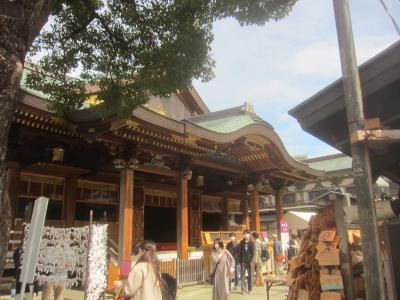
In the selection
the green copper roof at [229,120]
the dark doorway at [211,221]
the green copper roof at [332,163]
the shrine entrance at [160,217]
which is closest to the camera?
the green copper roof at [229,120]

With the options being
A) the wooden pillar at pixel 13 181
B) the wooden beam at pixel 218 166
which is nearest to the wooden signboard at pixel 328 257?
the wooden beam at pixel 218 166

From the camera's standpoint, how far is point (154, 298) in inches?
181

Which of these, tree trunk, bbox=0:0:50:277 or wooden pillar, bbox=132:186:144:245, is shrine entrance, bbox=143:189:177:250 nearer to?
wooden pillar, bbox=132:186:144:245

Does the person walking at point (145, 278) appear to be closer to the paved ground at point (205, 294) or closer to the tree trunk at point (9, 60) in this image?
the tree trunk at point (9, 60)

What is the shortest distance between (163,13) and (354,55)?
15.4ft

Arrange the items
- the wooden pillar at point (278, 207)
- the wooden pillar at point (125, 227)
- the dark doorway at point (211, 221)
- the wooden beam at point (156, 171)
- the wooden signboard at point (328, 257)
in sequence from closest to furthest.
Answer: the wooden signboard at point (328, 257)
the wooden pillar at point (125, 227)
the wooden beam at point (156, 171)
the wooden pillar at point (278, 207)
the dark doorway at point (211, 221)

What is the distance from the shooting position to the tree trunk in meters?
3.78

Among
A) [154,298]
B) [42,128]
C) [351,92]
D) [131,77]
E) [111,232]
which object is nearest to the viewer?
[351,92]

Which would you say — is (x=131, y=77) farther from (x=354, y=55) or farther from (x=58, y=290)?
(x=354, y=55)

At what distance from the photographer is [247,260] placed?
11492 millimetres

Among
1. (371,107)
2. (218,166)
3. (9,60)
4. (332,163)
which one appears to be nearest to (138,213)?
(218,166)

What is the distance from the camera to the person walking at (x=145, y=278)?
4550 millimetres

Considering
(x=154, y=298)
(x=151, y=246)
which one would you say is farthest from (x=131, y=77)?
(x=154, y=298)

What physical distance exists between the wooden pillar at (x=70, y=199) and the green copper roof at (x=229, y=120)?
15.8 ft
